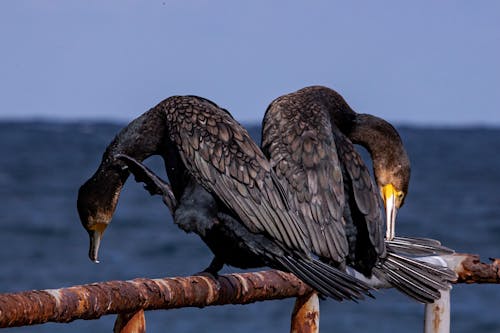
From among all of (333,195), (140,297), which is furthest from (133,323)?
(333,195)

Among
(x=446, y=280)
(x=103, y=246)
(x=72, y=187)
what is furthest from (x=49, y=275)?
(x=446, y=280)

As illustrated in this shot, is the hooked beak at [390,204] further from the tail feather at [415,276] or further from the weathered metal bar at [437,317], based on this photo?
the weathered metal bar at [437,317]

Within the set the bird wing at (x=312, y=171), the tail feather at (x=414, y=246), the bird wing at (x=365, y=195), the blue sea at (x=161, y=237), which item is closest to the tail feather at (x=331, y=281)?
the bird wing at (x=312, y=171)

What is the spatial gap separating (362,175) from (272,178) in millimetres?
379

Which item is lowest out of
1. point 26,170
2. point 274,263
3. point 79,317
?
point 26,170

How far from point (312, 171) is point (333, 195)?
11 centimetres

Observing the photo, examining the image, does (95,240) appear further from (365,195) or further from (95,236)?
(365,195)

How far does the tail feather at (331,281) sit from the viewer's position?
3.32 meters

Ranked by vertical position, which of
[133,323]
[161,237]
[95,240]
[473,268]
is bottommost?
[161,237]

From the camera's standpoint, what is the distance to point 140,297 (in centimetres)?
254

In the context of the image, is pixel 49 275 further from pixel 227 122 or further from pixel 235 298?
pixel 235 298

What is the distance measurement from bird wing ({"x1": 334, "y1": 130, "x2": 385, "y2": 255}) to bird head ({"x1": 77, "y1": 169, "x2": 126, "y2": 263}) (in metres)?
0.82

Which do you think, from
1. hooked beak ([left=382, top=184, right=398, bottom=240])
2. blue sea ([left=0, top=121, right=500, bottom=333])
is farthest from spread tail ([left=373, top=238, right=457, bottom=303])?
blue sea ([left=0, top=121, right=500, bottom=333])

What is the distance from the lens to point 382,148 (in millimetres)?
4859
